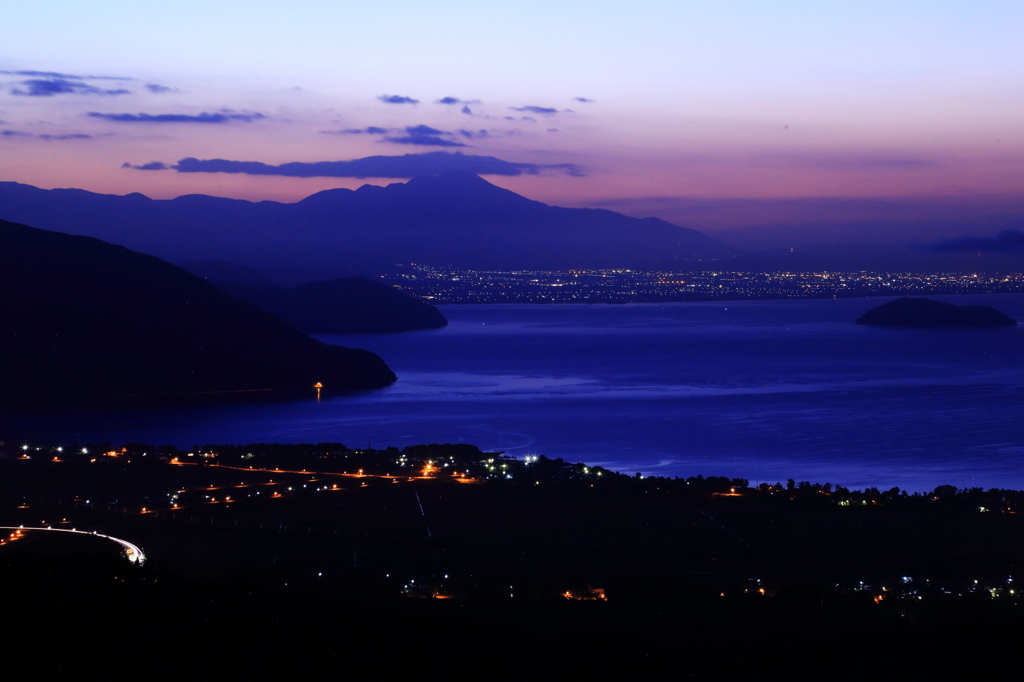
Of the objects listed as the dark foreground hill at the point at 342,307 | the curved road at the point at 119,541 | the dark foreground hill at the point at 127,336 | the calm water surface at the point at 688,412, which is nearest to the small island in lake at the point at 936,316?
the calm water surface at the point at 688,412

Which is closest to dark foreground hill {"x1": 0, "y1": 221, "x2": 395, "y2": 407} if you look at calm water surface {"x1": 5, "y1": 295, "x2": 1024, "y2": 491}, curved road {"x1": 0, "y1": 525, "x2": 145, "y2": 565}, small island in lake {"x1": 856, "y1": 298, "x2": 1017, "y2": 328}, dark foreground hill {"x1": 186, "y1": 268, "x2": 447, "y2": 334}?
calm water surface {"x1": 5, "y1": 295, "x2": 1024, "y2": 491}

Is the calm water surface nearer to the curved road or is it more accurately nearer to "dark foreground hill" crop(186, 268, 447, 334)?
the curved road

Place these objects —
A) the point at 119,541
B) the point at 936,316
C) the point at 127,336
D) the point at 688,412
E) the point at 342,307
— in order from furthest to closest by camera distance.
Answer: the point at 936,316
the point at 342,307
the point at 127,336
the point at 688,412
the point at 119,541

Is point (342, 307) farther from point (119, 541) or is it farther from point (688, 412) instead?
point (119, 541)

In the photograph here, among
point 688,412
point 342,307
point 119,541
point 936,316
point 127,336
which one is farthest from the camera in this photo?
point 936,316

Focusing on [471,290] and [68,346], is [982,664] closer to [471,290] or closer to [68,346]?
[68,346]

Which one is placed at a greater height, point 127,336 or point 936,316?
point 936,316

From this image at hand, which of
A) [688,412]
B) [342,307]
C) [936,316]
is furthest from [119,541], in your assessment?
[936,316]

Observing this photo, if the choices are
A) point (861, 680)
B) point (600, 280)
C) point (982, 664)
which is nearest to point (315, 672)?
point (861, 680)
